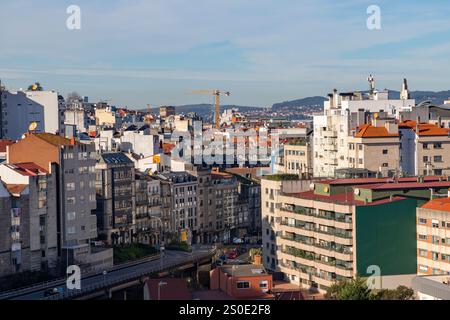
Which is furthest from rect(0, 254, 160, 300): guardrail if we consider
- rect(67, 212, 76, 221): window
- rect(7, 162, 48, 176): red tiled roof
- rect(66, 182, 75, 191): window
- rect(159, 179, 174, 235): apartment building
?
rect(159, 179, 174, 235): apartment building

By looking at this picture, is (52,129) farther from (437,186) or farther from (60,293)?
(437,186)

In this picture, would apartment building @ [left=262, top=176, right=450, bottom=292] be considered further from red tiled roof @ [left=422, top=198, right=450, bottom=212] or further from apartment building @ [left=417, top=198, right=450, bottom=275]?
red tiled roof @ [left=422, top=198, right=450, bottom=212]

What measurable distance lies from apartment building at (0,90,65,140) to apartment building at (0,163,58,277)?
30.6 m

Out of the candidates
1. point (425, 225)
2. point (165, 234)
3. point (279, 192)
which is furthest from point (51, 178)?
point (425, 225)

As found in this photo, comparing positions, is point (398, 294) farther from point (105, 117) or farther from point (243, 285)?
point (105, 117)

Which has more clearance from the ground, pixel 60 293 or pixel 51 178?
pixel 51 178

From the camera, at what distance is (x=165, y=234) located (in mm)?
54219

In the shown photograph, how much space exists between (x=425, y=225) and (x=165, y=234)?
23018 mm

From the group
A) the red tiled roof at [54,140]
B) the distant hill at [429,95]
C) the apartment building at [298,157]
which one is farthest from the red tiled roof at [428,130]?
the distant hill at [429,95]

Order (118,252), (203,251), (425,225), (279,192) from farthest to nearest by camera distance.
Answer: (203,251) → (118,252) → (279,192) → (425,225)

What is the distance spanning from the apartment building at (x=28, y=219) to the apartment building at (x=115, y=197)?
6.85 metres

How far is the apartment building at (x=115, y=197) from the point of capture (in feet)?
161

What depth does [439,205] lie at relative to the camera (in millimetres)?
33062
